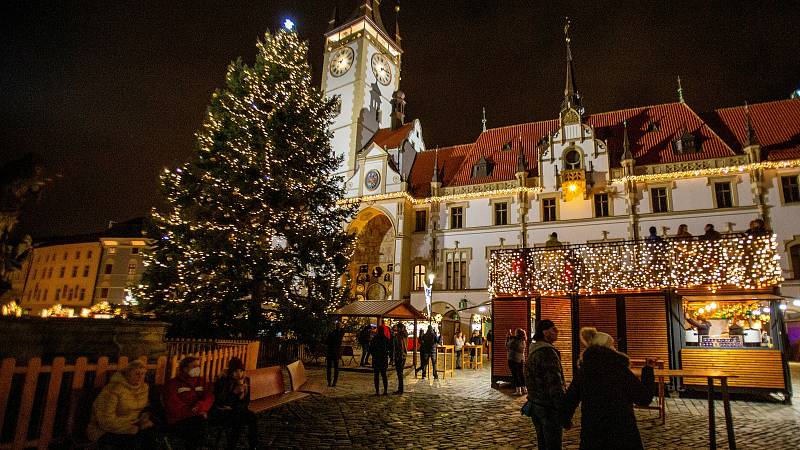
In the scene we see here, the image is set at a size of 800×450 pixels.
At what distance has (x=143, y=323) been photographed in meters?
7.27

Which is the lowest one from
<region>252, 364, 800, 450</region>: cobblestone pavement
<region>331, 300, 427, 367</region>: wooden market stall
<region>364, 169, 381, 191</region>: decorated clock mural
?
<region>252, 364, 800, 450</region>: cobblestone pavement

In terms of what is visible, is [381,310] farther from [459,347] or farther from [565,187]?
[565,187]

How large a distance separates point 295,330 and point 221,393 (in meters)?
11.9

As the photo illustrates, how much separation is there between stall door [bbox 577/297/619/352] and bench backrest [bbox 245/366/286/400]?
9.72 meters

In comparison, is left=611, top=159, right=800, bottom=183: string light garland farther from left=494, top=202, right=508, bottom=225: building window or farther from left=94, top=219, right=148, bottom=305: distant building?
left=94, top=219, right=148, bottom=305: distant building

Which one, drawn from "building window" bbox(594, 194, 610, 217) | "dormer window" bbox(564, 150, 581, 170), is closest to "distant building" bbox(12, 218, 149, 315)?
"dormer window" bbox(564, 150, 581, 170)

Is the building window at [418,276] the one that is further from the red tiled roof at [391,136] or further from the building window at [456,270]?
the red tiled roof at [391,136]

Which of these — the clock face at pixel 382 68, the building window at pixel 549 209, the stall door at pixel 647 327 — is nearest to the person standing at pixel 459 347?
the stall door at pixel 647 327

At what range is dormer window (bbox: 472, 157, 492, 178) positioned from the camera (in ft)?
111

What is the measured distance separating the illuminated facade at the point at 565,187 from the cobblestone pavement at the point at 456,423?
55.3 feet

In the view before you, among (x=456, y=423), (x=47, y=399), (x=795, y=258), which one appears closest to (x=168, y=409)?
(x=47, y=399)

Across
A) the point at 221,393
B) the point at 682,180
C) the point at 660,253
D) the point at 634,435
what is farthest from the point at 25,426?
the point at 682,180

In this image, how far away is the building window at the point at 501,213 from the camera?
31.6 metres

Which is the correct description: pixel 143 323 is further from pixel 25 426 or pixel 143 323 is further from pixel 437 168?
pixel 437 168
